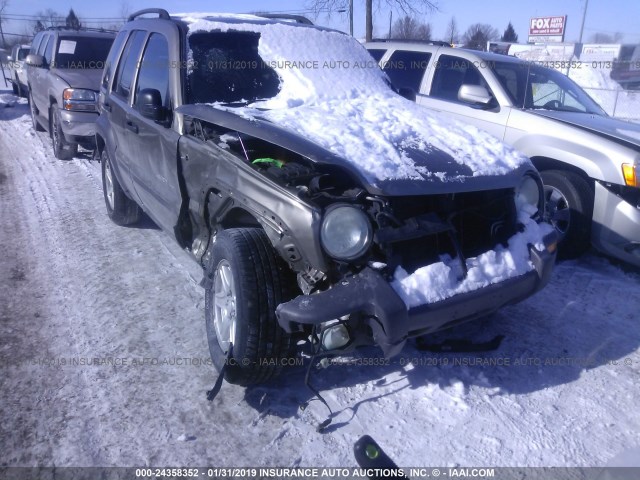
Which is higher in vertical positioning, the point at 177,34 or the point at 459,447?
the point at 177,34

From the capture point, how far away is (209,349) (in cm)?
329

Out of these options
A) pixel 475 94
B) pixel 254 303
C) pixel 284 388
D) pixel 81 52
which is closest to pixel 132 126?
pixel 254 303

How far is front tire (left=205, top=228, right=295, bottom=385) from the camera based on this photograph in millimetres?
2744

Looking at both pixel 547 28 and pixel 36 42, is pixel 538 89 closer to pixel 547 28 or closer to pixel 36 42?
pixel 36 42

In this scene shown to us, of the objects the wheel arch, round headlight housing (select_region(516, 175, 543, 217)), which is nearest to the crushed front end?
round headlight housing (select_region(516, 175, 543, 217))

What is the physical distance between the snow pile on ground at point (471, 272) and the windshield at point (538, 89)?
3224 millimetres

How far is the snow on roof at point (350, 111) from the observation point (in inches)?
117

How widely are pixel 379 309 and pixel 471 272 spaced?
0.65 meters

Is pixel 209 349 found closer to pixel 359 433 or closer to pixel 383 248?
pixel 359 433

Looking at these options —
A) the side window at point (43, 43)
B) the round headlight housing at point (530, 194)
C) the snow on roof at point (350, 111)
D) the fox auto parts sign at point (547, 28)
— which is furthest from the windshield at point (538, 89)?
the fox auto parts sign at point (547, 28)

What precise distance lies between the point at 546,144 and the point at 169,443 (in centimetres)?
437

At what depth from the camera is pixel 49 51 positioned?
9422 mm

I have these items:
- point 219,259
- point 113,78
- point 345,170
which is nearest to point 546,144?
point 345,170

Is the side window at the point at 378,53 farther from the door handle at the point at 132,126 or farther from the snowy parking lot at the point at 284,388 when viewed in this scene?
the snowy parking lot at the point at 284,388
